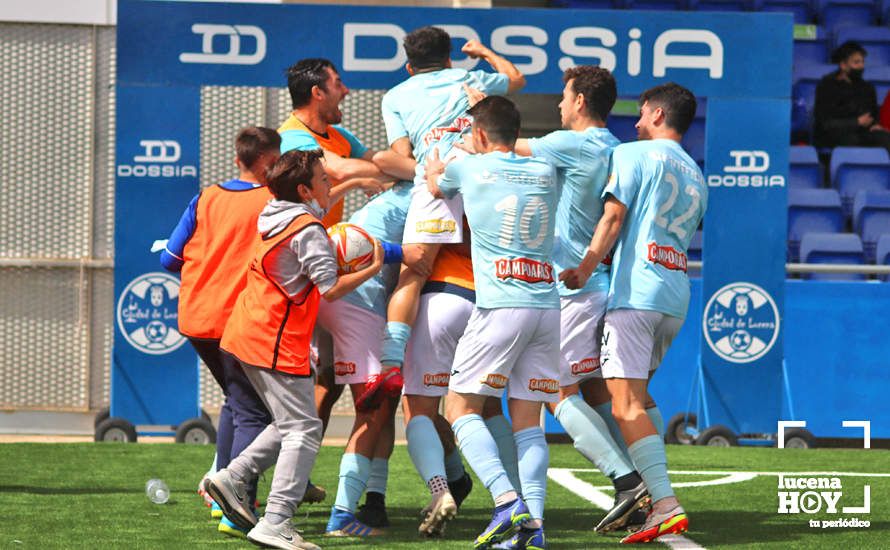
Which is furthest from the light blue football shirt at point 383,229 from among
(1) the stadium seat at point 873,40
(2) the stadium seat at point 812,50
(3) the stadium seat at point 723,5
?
(1) the stadium seat at point 873,40

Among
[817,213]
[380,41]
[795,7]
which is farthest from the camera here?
[795,7]

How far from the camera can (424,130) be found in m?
6.38

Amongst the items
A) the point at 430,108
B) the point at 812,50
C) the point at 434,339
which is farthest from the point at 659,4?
the point at 434,339

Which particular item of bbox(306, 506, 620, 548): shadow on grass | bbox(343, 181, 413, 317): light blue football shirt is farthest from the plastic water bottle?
bbox(343, 181, 413, 317): light blue football shirt

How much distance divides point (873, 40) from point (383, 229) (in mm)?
11153

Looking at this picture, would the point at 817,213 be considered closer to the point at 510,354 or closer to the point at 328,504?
the point at 328,504

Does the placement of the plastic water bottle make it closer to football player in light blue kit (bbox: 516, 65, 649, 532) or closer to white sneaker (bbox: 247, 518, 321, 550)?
white sneaker (bbox: 247, 518, 321, 550)

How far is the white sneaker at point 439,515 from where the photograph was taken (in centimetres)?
552

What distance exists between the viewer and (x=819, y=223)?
44.0ft

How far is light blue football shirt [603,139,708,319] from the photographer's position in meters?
6.04

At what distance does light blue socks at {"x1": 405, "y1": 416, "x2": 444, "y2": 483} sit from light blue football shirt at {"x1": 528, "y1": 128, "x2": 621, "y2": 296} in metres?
0.89

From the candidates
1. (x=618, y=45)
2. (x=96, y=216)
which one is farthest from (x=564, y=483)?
(x=96, y=216)

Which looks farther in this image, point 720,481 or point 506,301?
point 720,481

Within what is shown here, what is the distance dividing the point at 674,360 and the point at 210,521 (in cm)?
577
